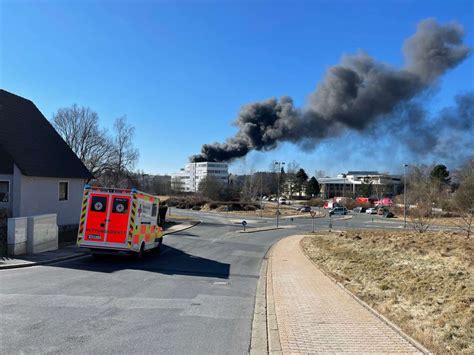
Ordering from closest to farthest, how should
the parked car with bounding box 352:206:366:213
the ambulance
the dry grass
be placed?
the dry grass, the ambulance, the parked car with bounding box 352:206:366:213

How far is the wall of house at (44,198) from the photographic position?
21406 mm

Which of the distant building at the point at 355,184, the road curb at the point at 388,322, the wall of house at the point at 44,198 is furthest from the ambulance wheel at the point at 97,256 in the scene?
the distant building at the point at 355,184

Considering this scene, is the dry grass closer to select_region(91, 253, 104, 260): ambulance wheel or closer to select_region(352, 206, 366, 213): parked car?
select_region(91, 253, 104, 260): ambulance wheel

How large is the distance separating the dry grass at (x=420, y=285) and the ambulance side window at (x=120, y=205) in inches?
278

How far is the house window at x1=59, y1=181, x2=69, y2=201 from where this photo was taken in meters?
25.1

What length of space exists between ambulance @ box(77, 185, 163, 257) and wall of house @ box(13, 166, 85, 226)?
7.82 m

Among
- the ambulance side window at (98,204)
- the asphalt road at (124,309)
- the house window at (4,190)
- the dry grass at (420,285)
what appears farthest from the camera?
the house window at (4,190)

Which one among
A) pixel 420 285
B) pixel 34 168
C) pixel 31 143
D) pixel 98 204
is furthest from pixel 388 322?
pixel 31 143

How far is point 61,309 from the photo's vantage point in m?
7.68

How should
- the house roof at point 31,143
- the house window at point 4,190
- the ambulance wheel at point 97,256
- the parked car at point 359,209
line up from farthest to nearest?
the parked car at point 359,209
the house roof at point 31,143
the house window at point 4,190
the ambulance wheel at point 97,256

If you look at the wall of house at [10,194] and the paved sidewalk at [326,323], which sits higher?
the wall of house at [10,194]

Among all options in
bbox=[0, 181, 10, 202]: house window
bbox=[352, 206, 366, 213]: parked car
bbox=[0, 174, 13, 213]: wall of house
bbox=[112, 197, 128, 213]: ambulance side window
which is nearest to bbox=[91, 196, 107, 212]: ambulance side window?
bbox=[112, 197, 128, 213]: ambulance side window

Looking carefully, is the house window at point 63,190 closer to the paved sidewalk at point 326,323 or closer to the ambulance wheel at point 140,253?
the ambulance wheel at point 140,253

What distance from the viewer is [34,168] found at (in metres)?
22.2
